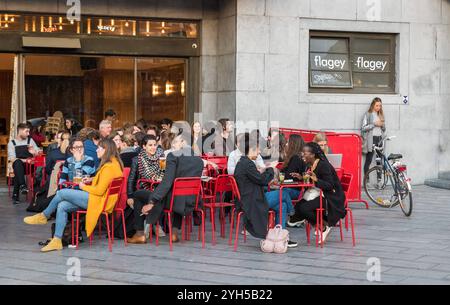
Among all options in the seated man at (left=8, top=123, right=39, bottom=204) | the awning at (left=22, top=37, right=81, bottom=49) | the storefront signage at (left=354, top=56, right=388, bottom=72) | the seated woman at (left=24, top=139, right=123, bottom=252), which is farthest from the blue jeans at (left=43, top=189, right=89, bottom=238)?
the storefront signage at (left=354, top=56, right=388, bottom=72)

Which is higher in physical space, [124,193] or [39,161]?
[39,161]

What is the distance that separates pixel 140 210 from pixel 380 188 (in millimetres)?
5603

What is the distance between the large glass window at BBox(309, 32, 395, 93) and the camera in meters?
18.0

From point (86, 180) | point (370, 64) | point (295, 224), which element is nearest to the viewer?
point (86, 180)

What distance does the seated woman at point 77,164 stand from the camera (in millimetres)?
10930

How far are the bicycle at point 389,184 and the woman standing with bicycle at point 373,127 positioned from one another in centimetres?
205

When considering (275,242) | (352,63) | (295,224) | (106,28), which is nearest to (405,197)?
(295,224)

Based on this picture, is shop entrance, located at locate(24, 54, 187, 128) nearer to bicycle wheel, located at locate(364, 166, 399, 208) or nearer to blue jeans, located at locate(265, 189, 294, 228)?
bicycle wheel, located at locate(364, 166, 399, 208)

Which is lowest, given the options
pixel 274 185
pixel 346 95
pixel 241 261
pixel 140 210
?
pixel 241 261

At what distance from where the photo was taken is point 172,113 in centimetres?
1831

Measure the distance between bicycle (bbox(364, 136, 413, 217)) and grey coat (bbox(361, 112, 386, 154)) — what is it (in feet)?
6.75

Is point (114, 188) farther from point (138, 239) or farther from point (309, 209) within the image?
point (309, 209)

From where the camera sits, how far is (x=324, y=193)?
1042 centimetres

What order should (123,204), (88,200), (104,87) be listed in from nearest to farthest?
(88,200)
(123,204)
(104,87)
